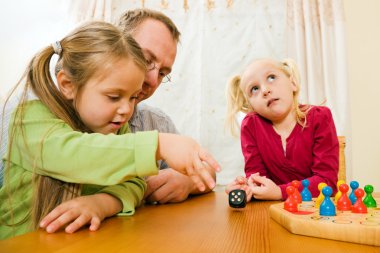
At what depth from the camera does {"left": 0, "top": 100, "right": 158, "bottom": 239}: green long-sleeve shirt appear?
693 millimetres

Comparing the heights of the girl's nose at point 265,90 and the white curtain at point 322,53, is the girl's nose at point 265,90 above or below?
below

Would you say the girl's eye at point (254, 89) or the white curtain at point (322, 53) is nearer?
the girl's eye at point (254, 89)

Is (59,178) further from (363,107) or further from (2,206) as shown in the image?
(363,107)

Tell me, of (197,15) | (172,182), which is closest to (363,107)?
(197,15)

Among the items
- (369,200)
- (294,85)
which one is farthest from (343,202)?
(294,85)

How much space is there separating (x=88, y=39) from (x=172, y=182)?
42cm

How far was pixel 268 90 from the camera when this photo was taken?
1318 millimetres

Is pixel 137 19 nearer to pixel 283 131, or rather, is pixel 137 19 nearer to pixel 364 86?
pixel 283 131

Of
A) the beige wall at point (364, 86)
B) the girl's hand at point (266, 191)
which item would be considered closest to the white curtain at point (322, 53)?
the beige wall at point (364, 86)

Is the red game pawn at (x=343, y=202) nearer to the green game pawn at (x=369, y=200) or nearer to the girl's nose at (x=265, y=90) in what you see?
the green game pawn at (x=369, y=200)

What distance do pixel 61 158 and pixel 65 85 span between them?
0.24m

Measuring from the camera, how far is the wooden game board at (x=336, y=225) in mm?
536

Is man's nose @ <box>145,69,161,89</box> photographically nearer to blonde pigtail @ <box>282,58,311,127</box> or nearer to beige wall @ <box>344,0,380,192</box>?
blonde pigtail @ <box>282,58,311,127</box>

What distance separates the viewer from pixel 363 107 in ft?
8.45
